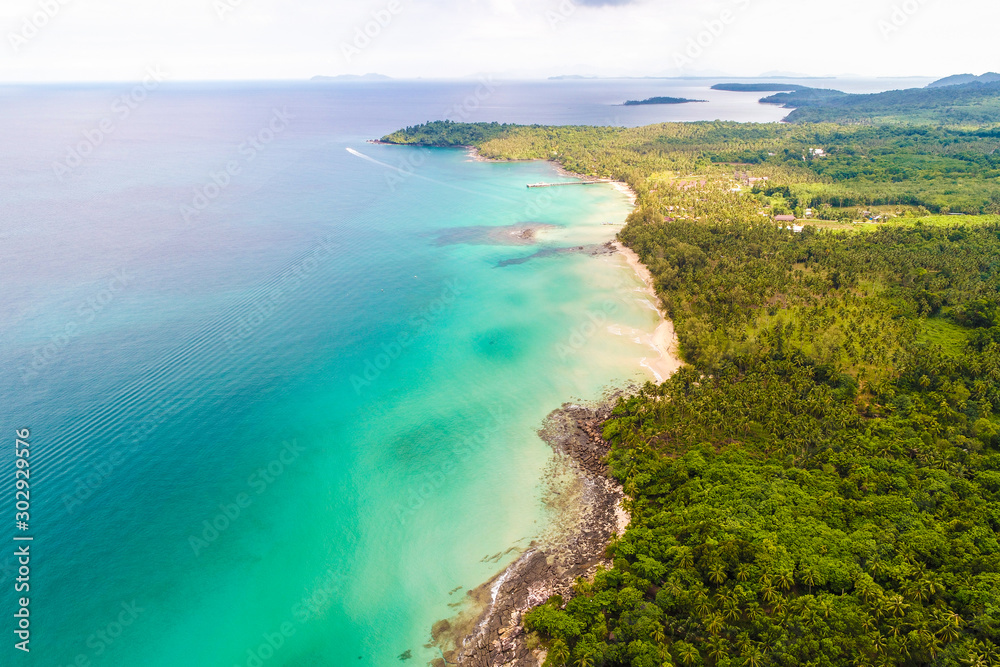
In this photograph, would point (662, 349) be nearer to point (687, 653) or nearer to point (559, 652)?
point (687, 653)

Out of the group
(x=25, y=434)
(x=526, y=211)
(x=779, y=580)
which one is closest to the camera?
(x=779, y=580)

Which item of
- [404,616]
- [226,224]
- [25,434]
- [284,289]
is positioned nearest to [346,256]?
[284,289]

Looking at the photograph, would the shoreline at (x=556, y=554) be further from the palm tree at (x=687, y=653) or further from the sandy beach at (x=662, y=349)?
the palm tree at (x=687, y=653)

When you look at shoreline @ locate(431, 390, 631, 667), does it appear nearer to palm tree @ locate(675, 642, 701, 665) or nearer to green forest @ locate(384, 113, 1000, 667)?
green forest @ locate(384, 113, 1000, 667)

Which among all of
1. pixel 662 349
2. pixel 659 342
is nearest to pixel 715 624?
pixel 662 349

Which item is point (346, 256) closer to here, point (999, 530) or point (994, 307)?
point (999, 530)
